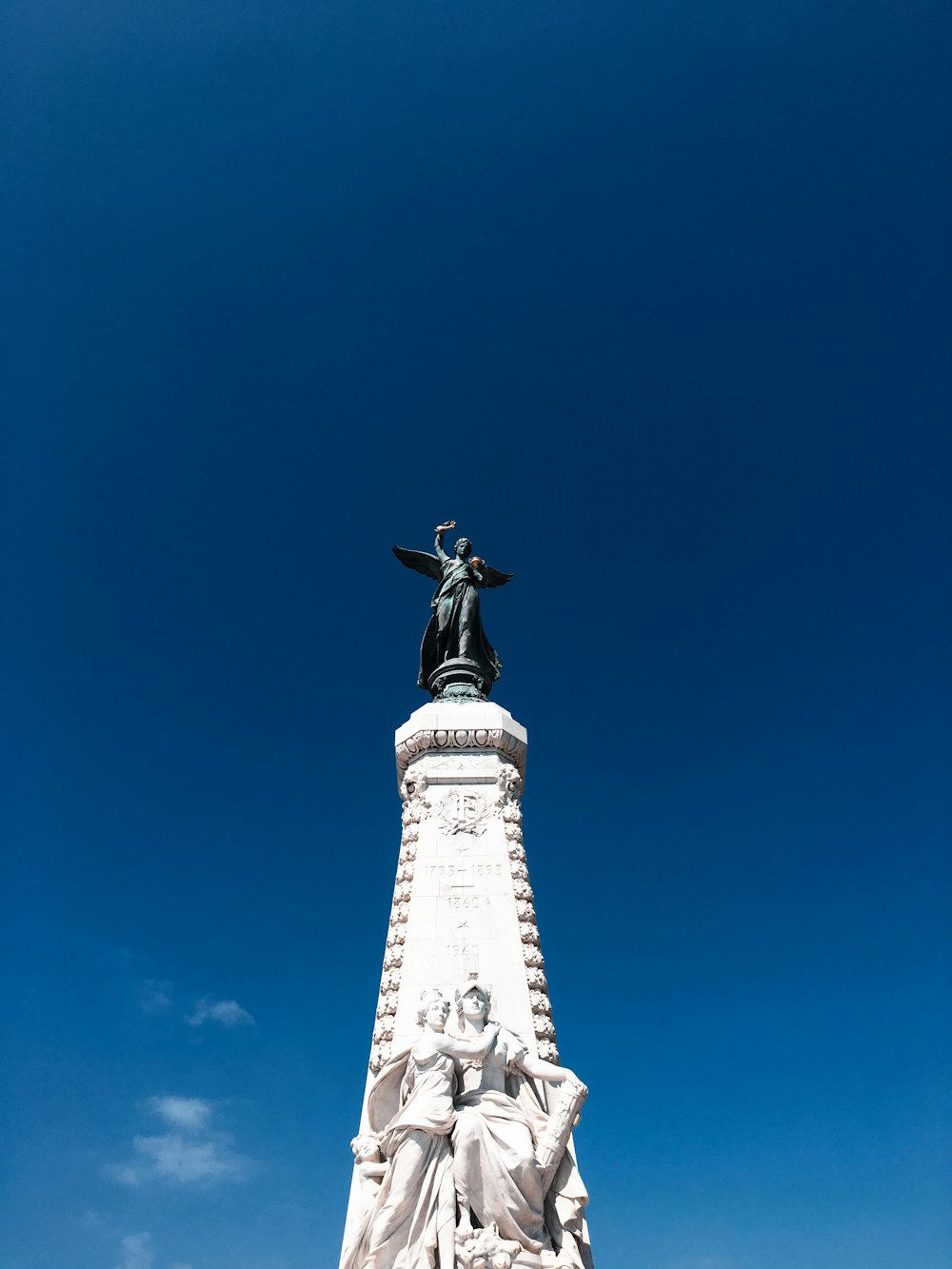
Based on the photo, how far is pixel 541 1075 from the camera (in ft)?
33.2

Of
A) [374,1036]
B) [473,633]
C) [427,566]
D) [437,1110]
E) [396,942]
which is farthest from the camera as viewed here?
[427,566]

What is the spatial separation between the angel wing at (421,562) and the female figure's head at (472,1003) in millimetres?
8313

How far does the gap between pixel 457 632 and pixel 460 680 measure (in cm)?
107

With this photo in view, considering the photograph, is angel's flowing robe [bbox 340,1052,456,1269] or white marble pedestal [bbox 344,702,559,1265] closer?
angel's flowing robe [bbox 340,1052,456,1269]

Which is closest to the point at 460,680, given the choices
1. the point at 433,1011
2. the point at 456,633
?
the point at 456,633

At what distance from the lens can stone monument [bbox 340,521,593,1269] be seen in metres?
9.09

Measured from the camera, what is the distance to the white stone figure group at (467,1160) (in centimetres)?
898

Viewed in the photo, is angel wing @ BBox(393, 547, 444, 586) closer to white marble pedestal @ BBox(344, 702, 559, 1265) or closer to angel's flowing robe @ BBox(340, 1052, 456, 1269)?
white marble pedestal @ BBox(344, 702, 559, 1265)

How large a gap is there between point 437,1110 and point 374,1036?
2.16 metres

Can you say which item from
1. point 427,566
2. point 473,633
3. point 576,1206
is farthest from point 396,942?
point 427,566

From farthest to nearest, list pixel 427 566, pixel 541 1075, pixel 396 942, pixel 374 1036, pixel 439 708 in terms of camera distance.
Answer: pixel 427 566, pixel 439 708, pixel 396 942, pixel 374 1036, pixel 541 1075

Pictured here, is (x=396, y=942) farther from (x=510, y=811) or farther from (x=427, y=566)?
(x=427, y=566)

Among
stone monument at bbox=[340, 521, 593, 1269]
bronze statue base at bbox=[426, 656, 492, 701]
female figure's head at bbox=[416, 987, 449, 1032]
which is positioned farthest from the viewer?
bronze statue base at bbox=[426, 656, 492, 701]

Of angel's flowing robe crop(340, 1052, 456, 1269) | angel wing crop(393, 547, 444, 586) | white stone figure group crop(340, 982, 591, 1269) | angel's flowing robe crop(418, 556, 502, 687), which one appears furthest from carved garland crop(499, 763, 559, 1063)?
angel wing crop(393, 547, 444, 586)
